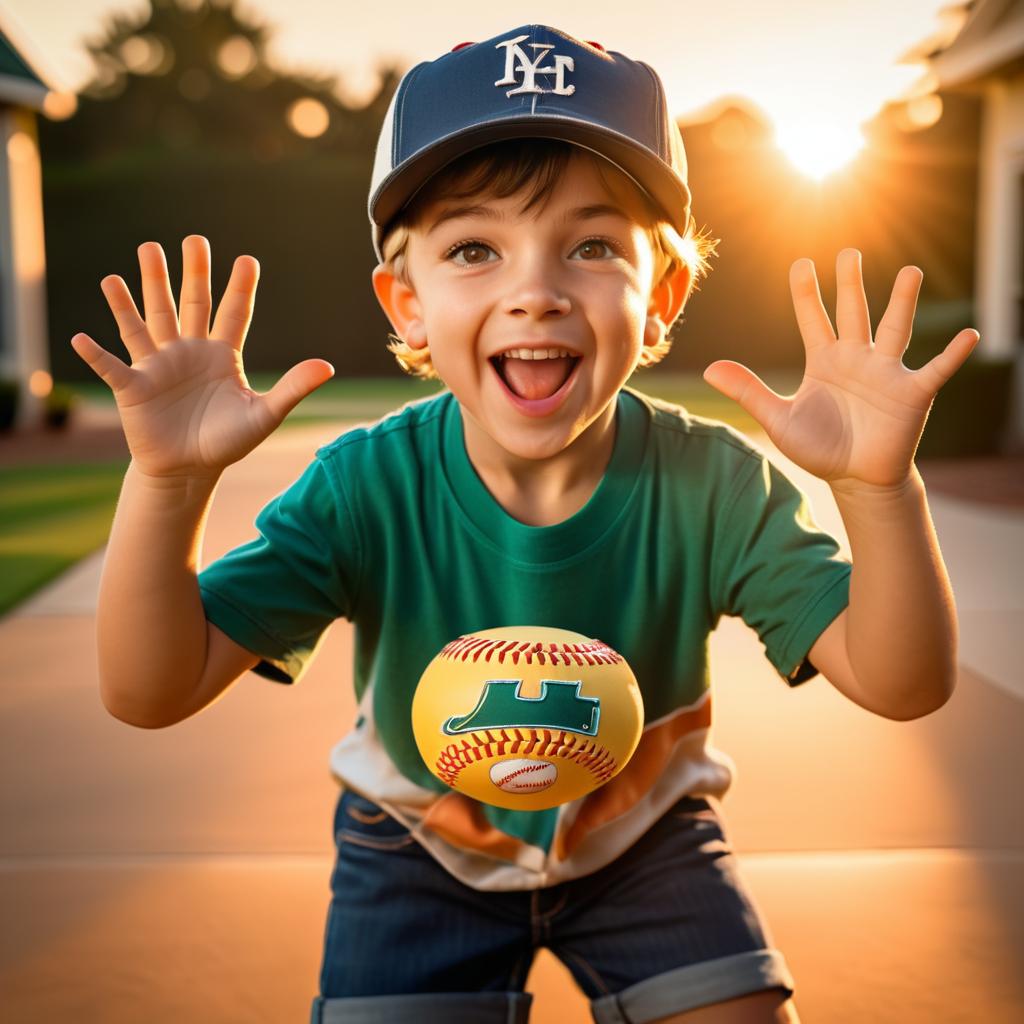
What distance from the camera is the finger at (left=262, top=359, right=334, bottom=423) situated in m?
1.75

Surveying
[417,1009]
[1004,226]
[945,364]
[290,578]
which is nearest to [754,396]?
[945,364]

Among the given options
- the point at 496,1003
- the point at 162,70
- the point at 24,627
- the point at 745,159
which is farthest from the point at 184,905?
the point at 162,70

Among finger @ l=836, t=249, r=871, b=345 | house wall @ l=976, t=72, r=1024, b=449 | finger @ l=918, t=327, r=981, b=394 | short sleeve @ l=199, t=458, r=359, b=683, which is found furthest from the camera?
house wall @ l=976, t=72, r=1024, b=449

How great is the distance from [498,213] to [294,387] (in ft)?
1.34

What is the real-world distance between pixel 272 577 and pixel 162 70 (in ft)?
124

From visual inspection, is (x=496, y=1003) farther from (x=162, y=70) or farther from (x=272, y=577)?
(x=162, y=70)

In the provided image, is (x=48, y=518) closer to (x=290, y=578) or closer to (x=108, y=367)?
(x=290, y=578)

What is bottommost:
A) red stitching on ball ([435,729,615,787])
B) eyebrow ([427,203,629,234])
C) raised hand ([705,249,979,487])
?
red stitching on ball ([435,729,615,787])

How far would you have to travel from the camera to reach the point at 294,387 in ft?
5.83

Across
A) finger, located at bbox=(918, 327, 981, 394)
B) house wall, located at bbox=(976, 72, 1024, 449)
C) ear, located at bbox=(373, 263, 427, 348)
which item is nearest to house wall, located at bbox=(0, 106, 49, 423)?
house wall, located at bbox=(976, 72, 1024, 449)

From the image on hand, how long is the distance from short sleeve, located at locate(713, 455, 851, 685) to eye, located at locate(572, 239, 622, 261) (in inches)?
17.1

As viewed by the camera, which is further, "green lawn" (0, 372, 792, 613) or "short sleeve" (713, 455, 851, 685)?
"green lawn" (0, 372, 792, 613)

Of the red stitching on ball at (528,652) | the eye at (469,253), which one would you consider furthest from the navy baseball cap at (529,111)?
the red stitching on ball at (528,652)

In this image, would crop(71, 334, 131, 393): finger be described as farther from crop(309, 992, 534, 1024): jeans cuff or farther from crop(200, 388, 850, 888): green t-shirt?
crop(309, 992, 534, 1024): jeans cuff
